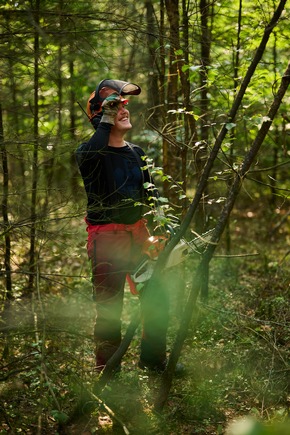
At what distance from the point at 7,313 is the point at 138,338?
2119 millimetres

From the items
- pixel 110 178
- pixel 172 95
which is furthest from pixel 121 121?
pixel 172 95

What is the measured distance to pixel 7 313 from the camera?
364 cm

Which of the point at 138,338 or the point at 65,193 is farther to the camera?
the point at 138,338

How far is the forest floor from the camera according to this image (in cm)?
324

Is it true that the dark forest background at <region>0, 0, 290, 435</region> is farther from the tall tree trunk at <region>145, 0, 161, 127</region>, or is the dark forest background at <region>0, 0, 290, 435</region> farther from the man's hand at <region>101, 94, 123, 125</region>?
the man's hand at <region>101, 94, 123, 125</region>

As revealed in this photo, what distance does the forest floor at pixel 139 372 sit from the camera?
10.6 feet

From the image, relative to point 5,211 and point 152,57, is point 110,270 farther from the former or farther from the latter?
point 152,57

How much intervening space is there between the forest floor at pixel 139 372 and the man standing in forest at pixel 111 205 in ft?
0.72

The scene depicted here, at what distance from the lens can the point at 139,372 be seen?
4.43 metres

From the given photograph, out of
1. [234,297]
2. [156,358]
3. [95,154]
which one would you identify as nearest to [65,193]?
[95,154]

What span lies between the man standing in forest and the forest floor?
0.72 feet

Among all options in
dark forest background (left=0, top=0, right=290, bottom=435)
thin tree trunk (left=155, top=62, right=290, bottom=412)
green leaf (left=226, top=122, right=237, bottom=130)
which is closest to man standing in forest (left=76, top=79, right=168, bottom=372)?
dark forest background (left=0, top=0, right=290, bottom=435)

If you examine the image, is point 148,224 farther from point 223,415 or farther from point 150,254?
point 223,415

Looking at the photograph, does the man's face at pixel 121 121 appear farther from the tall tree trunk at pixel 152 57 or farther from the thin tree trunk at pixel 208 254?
the thin tree trunk at pixel 208 254
